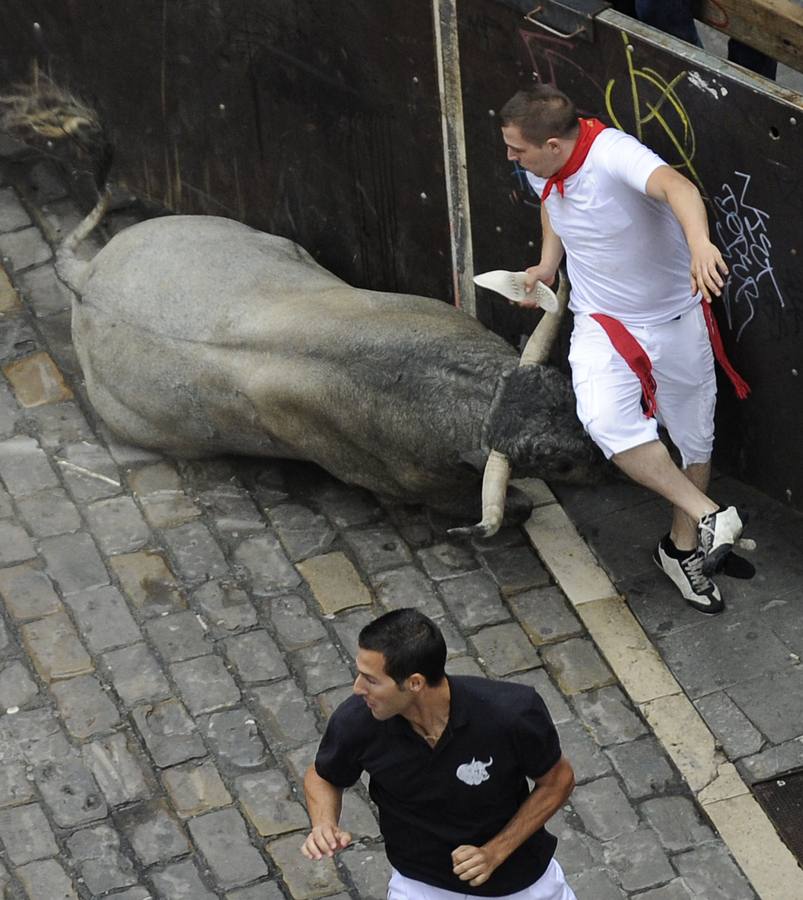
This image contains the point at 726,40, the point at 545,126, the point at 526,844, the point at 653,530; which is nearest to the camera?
the point at 526,844

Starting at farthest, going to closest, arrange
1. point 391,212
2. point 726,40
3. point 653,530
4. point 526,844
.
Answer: point 726,40, point 391,212, point 653,530, point 526,844

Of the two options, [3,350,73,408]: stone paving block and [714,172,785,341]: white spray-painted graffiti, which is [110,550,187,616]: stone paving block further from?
[714,172,785,341]: white spray-painted graffiti

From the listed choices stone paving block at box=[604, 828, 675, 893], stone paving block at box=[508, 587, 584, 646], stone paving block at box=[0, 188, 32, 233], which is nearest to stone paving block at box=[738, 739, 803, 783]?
stone paving block at box=[604, 828, 675, 893]

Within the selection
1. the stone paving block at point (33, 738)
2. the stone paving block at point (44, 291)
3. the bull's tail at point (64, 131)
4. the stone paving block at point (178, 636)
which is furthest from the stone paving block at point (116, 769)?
the stone paving block at point (44, 291)

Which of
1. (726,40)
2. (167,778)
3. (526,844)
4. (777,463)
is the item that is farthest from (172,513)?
(726,40)

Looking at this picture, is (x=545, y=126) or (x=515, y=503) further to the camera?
(x=515, y=503)

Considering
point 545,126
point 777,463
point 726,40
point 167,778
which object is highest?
point 545,126

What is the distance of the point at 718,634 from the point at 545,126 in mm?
2321

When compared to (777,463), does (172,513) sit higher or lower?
lower

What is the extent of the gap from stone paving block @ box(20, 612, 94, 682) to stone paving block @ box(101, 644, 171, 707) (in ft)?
0.36

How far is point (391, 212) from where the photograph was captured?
872 centimetres

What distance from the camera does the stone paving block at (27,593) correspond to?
25.3ft

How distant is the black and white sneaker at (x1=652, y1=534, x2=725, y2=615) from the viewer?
24.8 feet

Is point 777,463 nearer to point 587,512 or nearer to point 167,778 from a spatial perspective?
point 587,512
